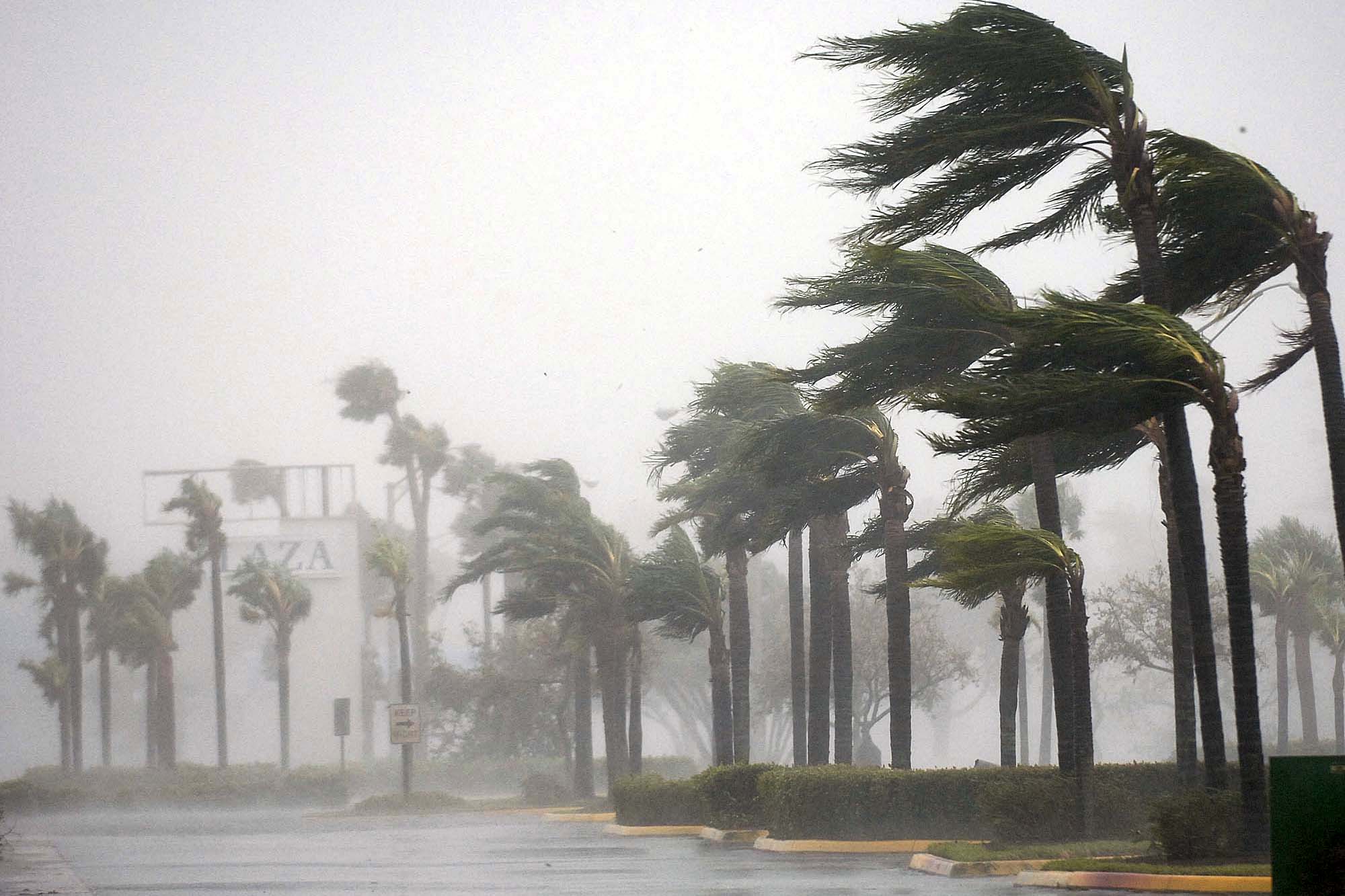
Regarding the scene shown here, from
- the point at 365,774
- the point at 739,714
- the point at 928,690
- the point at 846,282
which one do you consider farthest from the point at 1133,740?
the point at 846,282

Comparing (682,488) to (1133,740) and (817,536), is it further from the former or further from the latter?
(1133,740)

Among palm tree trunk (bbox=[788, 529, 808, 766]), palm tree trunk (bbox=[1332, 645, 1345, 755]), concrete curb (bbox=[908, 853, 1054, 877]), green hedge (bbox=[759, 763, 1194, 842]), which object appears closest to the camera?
concrete curb (bbox=[908, 853, 1054, 877])

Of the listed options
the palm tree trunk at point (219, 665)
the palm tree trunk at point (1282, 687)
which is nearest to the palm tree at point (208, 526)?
the palm tree trunk at point (219, 665)

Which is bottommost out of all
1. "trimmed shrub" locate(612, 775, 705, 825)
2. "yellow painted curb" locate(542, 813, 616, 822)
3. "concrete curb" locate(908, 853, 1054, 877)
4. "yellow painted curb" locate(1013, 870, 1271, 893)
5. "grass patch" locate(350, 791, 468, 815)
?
"grass patch" locate(350, 791, 468, 815)

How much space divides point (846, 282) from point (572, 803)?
32.8m

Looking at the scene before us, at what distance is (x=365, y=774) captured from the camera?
254ft

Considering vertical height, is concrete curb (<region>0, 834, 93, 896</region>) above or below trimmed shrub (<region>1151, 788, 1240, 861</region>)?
below

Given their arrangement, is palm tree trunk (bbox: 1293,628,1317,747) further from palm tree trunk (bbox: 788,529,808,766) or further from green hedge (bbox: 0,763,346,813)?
green hedge (bbox: 0,763,346,813)

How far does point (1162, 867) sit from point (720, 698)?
24.2 metres

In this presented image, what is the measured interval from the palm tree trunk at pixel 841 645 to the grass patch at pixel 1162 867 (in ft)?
53.1

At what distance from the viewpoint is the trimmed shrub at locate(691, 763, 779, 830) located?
28.5 m

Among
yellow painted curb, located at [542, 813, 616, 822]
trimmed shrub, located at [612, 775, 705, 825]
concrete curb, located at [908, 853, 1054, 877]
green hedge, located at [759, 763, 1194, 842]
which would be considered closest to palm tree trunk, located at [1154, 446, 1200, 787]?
green hedge, located at [759, 763, 1194, 842]

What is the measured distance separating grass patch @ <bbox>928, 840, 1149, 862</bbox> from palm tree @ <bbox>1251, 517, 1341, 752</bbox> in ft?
143

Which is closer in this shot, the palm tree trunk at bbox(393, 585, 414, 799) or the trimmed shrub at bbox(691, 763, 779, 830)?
the trimmed shrub at bbox(691, 763, 779, 830)
